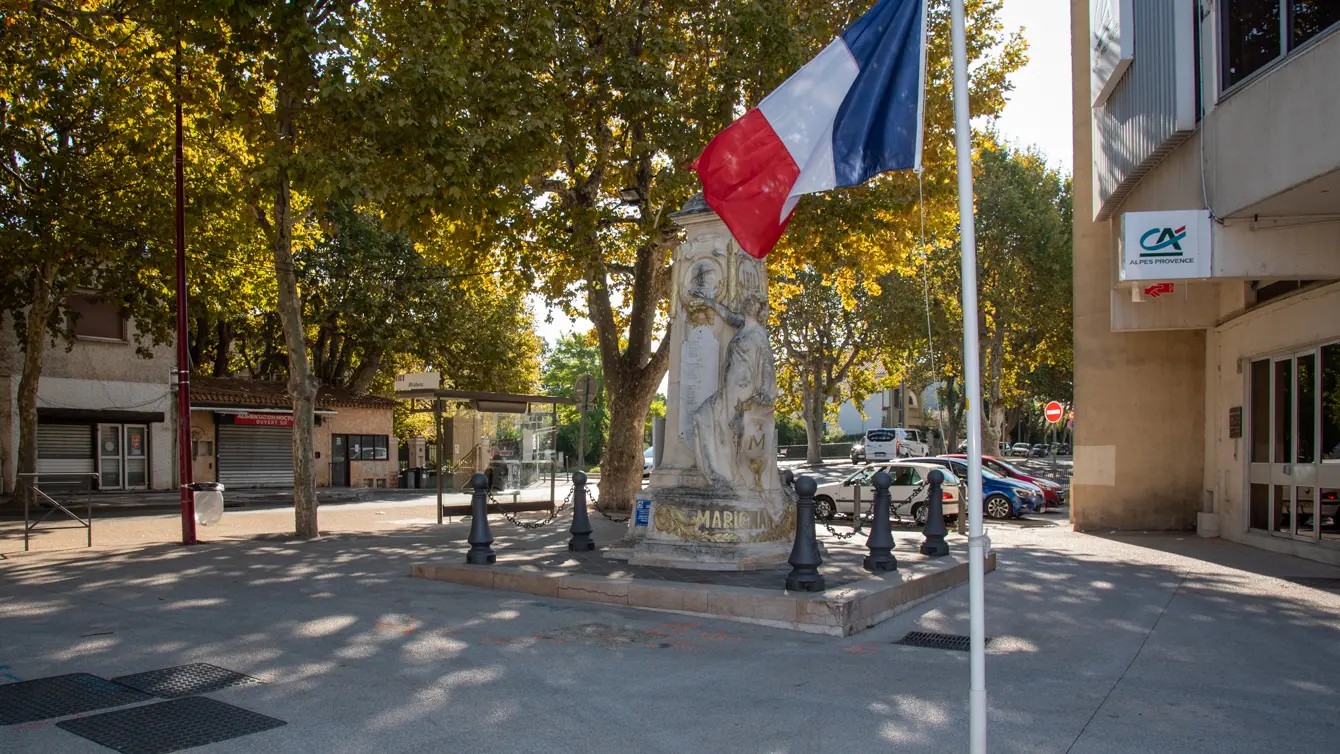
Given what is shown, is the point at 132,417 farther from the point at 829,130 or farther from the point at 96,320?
the point at 829,130

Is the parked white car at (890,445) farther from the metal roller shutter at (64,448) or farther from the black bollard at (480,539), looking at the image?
the black bollard at (480,539)

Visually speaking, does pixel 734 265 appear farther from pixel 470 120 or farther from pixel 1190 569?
pixel 1190 569

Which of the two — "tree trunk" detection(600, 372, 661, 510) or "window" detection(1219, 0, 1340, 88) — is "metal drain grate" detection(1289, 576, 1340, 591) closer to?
"window" detection(1219, 0, 1340, 88)

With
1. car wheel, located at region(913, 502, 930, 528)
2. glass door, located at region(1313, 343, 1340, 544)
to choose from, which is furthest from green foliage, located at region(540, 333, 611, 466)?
glass door, located at region(1313, 343, 1340, 544)

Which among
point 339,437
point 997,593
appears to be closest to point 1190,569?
point 997,593

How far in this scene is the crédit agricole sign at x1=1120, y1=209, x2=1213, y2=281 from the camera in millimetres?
11680

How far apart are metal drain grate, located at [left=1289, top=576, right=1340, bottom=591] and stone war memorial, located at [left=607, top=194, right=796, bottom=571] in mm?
5707

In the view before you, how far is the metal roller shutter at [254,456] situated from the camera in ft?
110

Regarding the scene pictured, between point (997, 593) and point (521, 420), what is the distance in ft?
52.1

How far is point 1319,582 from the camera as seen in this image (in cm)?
1155

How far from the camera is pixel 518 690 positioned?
21.2 feet

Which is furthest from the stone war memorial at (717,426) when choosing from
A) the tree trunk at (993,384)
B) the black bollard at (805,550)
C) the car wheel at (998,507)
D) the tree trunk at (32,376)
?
the tree trunk at (993,384)

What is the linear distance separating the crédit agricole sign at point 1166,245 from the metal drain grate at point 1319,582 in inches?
142

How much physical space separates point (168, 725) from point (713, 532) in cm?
636
